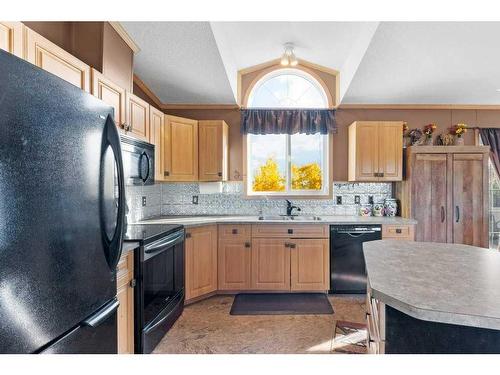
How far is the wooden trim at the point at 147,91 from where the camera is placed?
3154 millimetres

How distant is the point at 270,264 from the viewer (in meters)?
3.21

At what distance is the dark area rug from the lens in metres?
2.83

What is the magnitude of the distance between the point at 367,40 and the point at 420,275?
2443 millimetres

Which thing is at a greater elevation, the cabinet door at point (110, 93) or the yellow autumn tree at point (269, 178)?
the cabinet door at point (110, 93)

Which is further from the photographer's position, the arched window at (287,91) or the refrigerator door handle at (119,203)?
the arched window at (287,91)

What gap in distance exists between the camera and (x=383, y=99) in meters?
3.67

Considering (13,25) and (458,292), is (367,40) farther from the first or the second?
(13,25)

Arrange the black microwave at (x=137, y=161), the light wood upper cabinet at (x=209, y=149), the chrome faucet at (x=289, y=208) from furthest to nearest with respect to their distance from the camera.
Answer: the chrome faucet at (x=289, y=208), the light wood upper cabinet at (x=209, y=149), the black microwave at (x=137, y=161)

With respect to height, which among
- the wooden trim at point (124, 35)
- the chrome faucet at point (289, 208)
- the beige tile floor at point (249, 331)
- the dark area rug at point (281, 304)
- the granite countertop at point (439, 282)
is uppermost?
the wooden trim at point (124, 35)

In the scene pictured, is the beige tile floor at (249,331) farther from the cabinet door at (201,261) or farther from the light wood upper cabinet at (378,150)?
the light wood upper cabinet at (378,150)

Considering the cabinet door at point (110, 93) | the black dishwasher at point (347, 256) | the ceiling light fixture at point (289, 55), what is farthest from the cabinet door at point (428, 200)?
the cabinet door at point (110, 93)

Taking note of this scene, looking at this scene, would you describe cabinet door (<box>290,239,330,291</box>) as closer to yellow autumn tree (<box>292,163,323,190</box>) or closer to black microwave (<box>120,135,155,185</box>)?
yellow autumn tree (<box>292,163,323,190</box>)

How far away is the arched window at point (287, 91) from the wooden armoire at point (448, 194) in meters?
1.52

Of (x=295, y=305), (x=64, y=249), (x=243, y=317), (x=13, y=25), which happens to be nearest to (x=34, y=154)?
(x=64, y=249)
